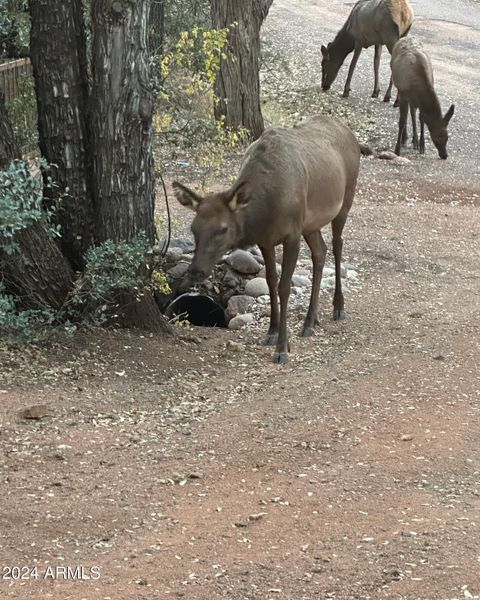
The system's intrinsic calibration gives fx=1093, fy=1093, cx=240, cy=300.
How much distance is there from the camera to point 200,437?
7254 mm

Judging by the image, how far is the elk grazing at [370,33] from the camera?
22.3 meters

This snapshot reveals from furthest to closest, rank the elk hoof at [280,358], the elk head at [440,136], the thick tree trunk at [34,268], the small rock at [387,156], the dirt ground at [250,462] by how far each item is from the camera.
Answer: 1. the elk head at [440,136]
2. the small rock at [387,156]
3. the elk hoof at [280,358]
4. the thick tree trunk at [34,268]
5. the dirt ground at [250,462]

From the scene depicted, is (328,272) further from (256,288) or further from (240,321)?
(240,321)

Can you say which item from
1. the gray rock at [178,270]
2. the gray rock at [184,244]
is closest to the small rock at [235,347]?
the gray rock at [178,270]

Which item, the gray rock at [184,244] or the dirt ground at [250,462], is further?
A: the gray rock at [184,244]

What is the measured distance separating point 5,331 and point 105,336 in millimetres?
834

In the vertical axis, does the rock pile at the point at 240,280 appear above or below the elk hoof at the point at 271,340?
below

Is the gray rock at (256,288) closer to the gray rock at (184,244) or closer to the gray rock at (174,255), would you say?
the gray rock at (174,255)

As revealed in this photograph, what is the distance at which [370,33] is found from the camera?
23.0 metres

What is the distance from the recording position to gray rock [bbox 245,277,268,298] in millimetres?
11047

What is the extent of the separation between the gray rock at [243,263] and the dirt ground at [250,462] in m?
1.10

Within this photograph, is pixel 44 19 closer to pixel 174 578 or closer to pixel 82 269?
pixel 82 269

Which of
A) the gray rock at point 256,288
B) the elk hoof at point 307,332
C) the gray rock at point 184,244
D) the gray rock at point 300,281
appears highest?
the gray rock at point 184,244

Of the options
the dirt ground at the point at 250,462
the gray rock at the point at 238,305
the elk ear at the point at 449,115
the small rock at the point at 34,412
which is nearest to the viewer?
the dirt ground at the point at 250,462
